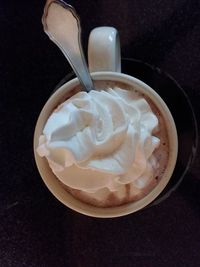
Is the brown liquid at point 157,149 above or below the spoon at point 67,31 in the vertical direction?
below

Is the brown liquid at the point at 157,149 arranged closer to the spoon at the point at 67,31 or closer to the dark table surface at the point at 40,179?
the spoon at the point at 67,31

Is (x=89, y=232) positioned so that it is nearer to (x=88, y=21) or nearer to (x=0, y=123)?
(x=0, y=123)

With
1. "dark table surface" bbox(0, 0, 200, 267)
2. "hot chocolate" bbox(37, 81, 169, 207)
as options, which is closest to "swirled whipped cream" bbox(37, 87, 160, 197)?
"hot chocolate" bbox(37, 81, 169, 207)

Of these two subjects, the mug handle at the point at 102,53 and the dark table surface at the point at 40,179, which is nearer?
the mug handle at the point at 102,53

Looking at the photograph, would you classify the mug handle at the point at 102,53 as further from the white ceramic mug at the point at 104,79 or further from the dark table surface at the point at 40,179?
the dark table surface at the point at 40,179

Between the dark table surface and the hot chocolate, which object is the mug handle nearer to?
the hot chocolate

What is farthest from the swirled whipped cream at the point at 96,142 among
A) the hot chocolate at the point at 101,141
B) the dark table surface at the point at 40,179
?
the dark table surface at the point at 40,179
